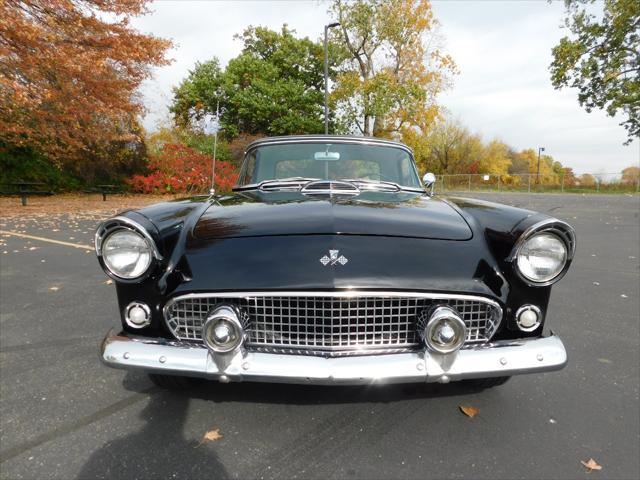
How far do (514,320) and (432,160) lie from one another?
4864cm

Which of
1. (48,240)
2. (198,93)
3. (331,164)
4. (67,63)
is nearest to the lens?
(331,164)

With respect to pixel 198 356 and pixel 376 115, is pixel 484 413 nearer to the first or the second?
pixel 198 356

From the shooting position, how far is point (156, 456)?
1844mm

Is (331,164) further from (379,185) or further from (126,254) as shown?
(126,254)

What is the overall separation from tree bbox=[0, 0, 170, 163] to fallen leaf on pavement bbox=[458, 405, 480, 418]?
12090mm

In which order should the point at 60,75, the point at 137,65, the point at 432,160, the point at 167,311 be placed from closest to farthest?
the point at 167,311 → the point at 60,75 → the point at 137,65 → the point at 432,160

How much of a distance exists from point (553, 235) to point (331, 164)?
1.72 meters

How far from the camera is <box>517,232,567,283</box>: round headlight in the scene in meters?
1.93

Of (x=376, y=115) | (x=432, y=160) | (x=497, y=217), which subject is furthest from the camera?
(x=432, y=160)

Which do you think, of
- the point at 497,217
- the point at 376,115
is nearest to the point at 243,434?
the point at 497,217

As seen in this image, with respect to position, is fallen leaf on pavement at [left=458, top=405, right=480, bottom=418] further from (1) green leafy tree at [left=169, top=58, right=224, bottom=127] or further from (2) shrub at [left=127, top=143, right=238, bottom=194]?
(1) green leafy tree at [left=169, top=58, right=224, bottom=127]

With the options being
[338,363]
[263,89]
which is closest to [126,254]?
[338,363]

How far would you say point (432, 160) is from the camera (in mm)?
48125

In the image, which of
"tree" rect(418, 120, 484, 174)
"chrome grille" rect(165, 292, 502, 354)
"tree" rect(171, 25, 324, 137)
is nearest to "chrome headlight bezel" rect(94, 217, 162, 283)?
"chrome grille" rect(165, 292, 502, 354)
